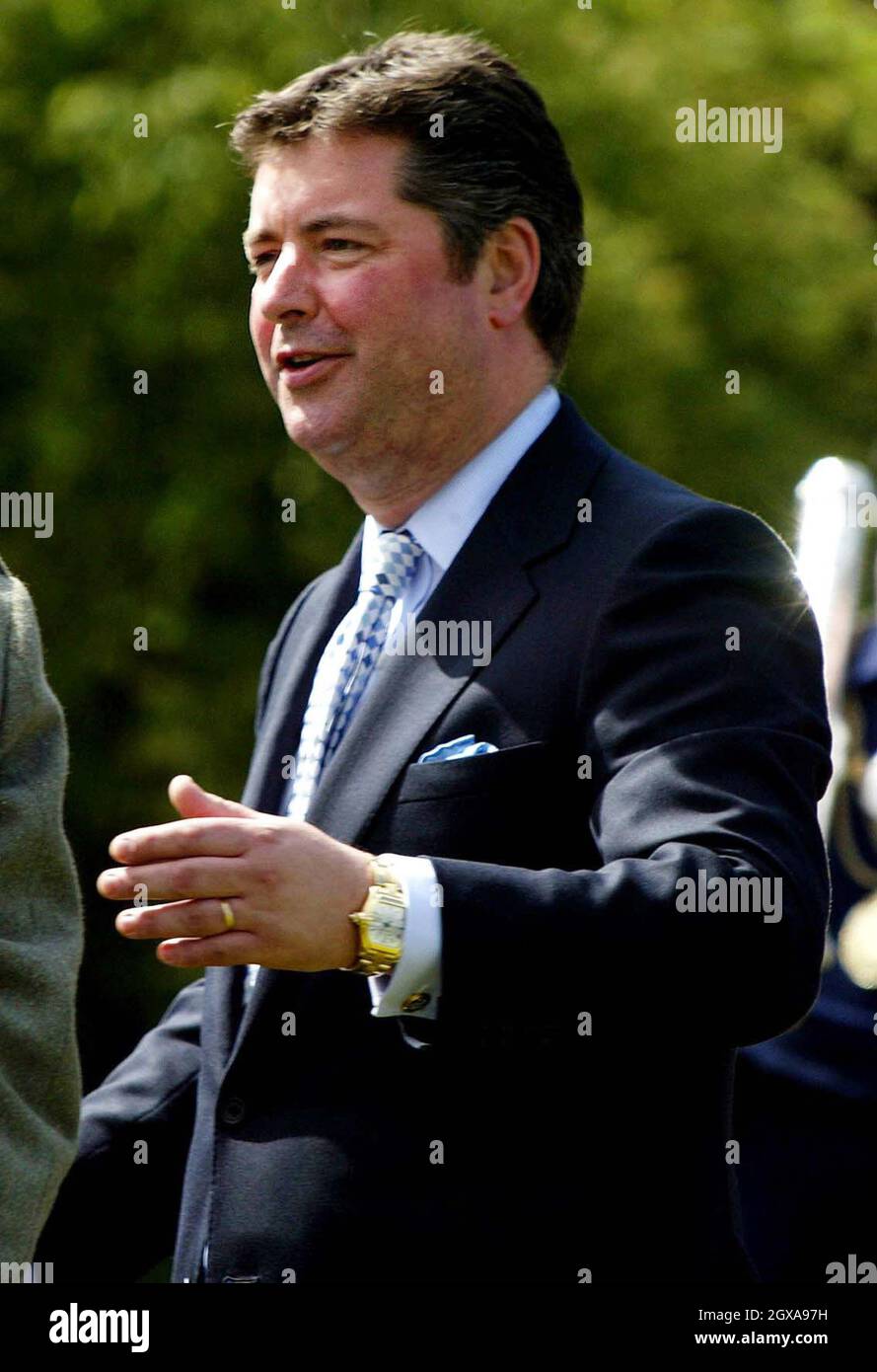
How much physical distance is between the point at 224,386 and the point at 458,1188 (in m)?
6.33

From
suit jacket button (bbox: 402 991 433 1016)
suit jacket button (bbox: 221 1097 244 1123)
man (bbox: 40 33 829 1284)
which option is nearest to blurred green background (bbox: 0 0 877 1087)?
man (bbox: 40 33 829 1284)

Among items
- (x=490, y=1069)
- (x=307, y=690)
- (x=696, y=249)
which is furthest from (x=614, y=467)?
(x=696, y=249)

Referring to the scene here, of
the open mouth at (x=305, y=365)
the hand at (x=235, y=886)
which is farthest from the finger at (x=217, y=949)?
the open mouth at (x=305, y=365)

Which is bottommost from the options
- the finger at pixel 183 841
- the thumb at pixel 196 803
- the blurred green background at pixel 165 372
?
the finger at pixel 183 841

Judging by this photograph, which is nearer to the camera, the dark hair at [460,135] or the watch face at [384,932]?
the watch face at [384,932]

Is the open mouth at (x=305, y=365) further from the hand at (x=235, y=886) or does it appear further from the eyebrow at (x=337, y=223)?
the hand at (x=235, y=886)

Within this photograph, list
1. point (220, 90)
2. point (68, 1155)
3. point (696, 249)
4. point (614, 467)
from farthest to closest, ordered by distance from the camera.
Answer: point (696, 249), point (220, 90), point (614, 467), point (68, 1155)

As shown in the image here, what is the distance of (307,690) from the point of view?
315 centimetres

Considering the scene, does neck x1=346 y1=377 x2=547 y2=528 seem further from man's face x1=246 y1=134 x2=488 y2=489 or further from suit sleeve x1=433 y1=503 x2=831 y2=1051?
suit sleeve x1=433 y1=503 x2=831 y2=1051

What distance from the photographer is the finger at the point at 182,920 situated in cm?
220

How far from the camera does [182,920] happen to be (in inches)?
87.1

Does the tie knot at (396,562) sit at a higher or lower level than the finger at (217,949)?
higher

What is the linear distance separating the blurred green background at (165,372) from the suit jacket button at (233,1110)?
561 centimetres
